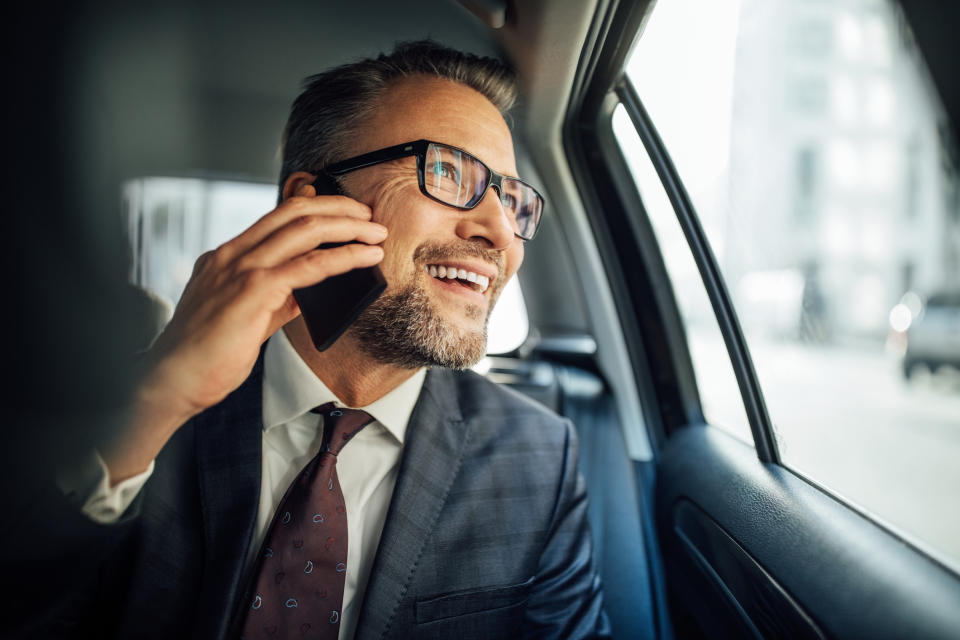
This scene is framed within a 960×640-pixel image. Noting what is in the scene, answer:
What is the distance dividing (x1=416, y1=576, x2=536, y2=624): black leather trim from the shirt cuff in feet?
1.88

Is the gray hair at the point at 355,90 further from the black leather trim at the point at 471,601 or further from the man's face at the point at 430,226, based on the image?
the black leather trim at the point at 471,601

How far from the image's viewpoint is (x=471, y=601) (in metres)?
1.07

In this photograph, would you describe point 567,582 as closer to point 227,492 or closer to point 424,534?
point 424,534

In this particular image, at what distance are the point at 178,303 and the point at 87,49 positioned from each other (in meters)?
0.41

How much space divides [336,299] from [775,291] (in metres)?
1.07

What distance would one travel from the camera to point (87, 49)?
78 cm

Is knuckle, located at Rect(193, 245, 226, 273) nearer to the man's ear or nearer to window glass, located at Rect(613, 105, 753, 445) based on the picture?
the man's ear

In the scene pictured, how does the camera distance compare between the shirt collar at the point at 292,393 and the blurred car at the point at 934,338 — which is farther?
→ the shirt collar at the point at 292,393

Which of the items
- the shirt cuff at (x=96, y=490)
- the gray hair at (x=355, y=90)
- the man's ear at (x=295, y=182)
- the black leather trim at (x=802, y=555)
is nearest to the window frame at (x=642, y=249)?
the black leather trim at (x=802, y=555)

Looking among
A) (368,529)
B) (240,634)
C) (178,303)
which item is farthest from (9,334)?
(368,529)

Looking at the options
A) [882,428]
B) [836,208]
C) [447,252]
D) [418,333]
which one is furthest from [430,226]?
[882,428]

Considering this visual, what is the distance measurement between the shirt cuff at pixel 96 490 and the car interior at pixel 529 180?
0.03 m

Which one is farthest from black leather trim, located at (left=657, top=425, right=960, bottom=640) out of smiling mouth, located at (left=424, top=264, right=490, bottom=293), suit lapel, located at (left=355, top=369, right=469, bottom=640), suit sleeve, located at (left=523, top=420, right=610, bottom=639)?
smiling mouth, located at (left=424, top=264, right=490, bottom=293)

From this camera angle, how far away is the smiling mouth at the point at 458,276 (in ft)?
3.34
